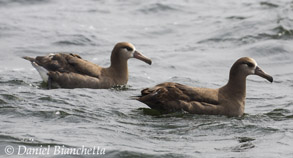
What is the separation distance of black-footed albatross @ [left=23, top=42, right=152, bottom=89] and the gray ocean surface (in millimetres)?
255

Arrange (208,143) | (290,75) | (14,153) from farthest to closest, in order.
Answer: (290,75) < (208,143) < (14,153)

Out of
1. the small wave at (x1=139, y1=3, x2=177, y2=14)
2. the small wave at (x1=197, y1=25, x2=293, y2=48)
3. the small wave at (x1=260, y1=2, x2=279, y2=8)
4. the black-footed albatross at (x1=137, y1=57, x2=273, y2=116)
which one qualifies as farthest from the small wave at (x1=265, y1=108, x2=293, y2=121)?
the small wave at (x1=139, y1=3, x2=177, y2=14)

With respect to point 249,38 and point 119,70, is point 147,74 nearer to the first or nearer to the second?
point 119,70

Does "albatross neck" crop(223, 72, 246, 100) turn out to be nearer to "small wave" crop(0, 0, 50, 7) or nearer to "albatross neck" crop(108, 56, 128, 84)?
"albatross neck" crop(108, 56, 128, 84)

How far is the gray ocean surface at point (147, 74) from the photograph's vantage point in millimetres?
10000

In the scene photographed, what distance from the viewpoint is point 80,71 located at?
45.4 ft

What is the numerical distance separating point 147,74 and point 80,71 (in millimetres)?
2503

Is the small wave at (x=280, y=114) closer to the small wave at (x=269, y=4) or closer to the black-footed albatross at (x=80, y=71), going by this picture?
the black-footed albatross at (x=80, y=71)

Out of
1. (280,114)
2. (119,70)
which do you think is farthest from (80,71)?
(280,114)

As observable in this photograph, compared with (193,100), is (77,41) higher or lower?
lower

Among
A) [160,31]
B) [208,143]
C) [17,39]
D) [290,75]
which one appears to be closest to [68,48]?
[17,39]

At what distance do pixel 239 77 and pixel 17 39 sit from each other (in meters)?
9.20

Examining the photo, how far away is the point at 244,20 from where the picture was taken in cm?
2167

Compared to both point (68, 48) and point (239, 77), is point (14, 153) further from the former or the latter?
point (68, 48)
